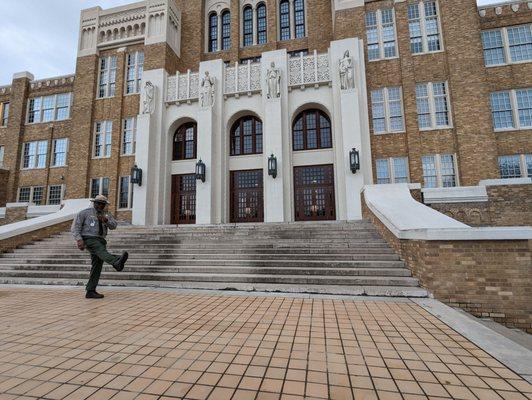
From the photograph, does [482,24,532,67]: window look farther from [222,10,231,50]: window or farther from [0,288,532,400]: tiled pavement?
[0,288,532,400]: tiled pavement

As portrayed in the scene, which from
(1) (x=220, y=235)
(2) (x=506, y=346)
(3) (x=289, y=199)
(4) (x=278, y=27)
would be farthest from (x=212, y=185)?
(2) (x=506, y=346)

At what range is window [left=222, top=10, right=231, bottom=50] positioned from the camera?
22.1 m

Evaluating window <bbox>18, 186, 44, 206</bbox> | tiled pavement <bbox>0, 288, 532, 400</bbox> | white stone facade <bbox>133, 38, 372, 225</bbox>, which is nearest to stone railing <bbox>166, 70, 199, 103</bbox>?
white stone facade <bbox>133, 38, 372, 225</bbox>

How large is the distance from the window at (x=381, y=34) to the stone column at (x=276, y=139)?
5.53 metres

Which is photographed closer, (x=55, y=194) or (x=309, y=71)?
(x=309, y=71)

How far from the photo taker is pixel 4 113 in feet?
81.5

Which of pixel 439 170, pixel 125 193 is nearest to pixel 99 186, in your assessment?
pixel 125 193

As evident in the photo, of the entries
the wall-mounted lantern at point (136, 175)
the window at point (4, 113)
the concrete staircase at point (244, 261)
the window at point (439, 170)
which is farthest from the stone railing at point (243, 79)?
the window at point (4, 113)

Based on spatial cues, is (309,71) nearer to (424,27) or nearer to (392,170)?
(392,170)

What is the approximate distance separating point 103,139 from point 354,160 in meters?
17.4

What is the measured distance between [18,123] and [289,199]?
929 inches

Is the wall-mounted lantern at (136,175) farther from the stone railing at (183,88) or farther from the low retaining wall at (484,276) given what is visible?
the low retaining wall at (484,276)

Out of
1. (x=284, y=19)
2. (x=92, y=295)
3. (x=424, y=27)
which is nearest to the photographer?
(x=92, y=295)

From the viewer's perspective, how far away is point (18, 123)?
23.8 m
